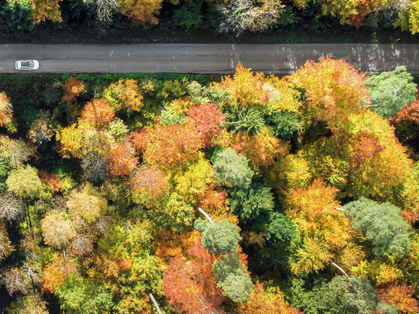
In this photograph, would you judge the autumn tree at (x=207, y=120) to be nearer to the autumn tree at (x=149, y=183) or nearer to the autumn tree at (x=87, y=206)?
the autumn tree at (x=149, y=183)

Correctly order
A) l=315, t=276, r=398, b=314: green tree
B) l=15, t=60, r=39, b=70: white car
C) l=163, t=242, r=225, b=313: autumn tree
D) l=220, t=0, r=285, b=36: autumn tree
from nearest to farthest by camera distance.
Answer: l=163, t=242, r=225, b=313: autumn tree < l=315, t=276, r=398, b=314: green tree < l=220, t=0, r=285, b=36: autumn tree < l=15, t=60, r=39, b=70: white car

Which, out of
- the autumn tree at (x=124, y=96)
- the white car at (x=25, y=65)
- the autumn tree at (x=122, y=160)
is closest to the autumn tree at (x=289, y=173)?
the autumn tree at (x=122, y=160)

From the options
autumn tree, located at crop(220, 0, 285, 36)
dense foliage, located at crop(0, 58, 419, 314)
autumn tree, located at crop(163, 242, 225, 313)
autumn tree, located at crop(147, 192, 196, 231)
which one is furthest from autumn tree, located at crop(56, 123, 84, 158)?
autumn tree, located at crop(220, 0, 285, 36)

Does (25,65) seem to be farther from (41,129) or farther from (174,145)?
(174,145)

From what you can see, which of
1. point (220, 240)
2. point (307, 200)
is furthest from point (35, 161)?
point (307, 200)

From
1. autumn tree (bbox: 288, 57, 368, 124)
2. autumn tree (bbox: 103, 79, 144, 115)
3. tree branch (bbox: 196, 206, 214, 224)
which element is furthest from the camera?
autumn tree (bbox: 103, 79, 144, 115)

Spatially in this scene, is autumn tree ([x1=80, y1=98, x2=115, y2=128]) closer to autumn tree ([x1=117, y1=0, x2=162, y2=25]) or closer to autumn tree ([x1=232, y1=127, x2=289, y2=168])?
autumn tree ([x1=117, y1=0, x2=162, y2=25])
